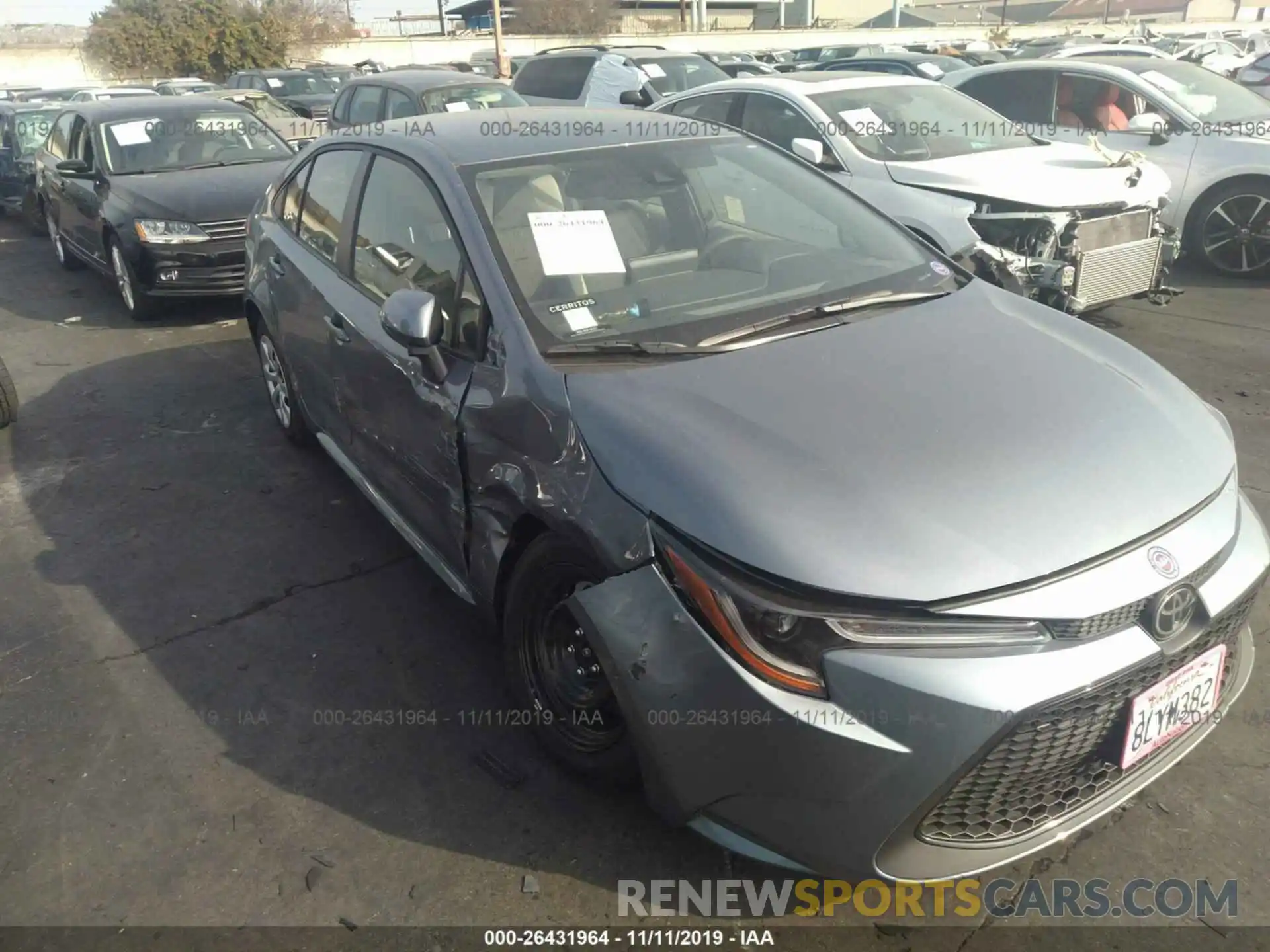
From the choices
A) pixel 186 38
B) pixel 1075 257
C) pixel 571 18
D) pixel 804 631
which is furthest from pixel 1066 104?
pixel 571 18

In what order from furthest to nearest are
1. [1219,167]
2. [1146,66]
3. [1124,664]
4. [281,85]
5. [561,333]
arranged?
[281,85]
[1146,66]
[1219,167]
[561,333]
[1124,664]

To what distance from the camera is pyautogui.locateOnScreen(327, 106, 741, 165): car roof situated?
332cm

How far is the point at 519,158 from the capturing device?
3.26 meters

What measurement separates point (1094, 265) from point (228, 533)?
516cm

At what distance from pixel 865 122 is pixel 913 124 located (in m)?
0.34

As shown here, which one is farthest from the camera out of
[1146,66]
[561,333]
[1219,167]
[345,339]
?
[1146,66]

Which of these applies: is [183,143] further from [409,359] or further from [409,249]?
[409,359]

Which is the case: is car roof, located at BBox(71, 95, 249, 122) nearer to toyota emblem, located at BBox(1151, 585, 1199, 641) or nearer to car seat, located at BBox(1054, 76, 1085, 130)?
car seat, located at BBox(1054, 76, 1085, 130)

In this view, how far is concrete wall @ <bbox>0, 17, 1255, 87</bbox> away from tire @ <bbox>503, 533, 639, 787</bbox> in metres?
36.1

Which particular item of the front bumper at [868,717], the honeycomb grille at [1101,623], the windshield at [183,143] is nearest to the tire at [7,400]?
the windshield at [183,143]

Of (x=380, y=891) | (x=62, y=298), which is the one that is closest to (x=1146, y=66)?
(x=380, y=891)

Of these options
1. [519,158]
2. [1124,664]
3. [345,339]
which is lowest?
[1124,664]

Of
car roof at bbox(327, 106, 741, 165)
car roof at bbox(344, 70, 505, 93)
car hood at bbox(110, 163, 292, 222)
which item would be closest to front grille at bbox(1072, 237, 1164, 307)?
car roof at bbox(327, 106, 741, 165)

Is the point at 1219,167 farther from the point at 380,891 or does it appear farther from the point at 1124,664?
the point at 380,891
